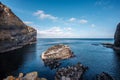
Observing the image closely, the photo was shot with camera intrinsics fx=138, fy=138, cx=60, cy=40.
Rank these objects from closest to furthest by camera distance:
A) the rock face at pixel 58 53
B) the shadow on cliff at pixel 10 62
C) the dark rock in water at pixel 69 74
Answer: the dark rock in water at pixel 69 74, the shadow on cliff at pixel 10 62, the rock face at pixel 58 53

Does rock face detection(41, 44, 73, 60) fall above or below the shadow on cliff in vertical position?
above

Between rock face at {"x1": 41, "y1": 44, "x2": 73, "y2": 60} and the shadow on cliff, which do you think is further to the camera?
rock face at {"x1": 41, "y1": 44, "x2": 73, "y2": 60}

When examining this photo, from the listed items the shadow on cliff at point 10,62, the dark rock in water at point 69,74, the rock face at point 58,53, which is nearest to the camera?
the dark rock in water at point 69,74

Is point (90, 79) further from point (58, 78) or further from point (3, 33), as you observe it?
point (3, 33)

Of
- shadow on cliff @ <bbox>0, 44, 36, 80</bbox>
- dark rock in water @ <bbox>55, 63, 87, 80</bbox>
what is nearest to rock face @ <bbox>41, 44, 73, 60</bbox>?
shadow on cliff @ <bbox>0, 44, 36, 80</bbox>

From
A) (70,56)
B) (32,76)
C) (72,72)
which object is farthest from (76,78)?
(70,56)

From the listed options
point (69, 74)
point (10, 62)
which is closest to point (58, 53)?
point (10, 62)

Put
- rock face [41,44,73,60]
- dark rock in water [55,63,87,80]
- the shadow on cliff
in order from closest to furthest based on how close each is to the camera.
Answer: dark rock in water [55,63,87,80]
the shadow on cliff
rock face [41,44,73,60]

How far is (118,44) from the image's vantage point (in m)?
118

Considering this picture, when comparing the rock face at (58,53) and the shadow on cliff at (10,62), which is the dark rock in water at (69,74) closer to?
the shadow on cliff at (10,62)

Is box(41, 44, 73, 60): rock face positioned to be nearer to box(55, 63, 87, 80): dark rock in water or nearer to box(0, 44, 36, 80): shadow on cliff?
box(0, 44, 36, 80): shadow on cliff

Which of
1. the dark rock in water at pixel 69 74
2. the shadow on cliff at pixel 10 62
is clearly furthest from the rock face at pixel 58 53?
the dark rock in water at pixel 69 74

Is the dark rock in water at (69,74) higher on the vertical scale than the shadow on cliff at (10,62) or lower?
higher

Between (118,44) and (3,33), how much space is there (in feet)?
308
